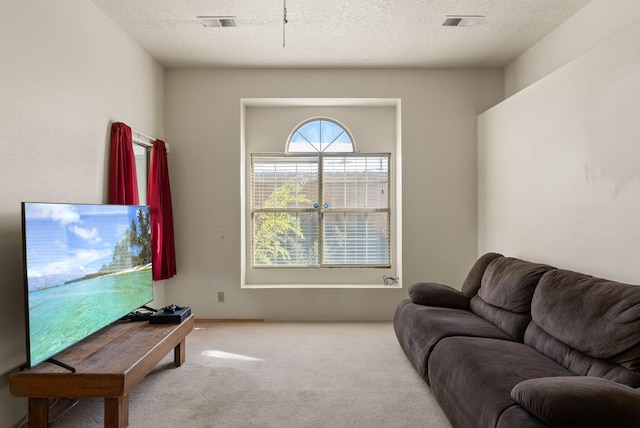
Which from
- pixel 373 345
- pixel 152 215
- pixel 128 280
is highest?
pixel 152 215

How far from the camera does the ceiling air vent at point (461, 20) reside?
3691mm

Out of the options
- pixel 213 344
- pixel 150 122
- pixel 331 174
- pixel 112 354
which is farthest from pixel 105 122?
pixel 331 174

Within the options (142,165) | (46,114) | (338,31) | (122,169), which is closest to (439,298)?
(338,31)

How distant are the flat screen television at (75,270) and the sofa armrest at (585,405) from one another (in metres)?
2.39

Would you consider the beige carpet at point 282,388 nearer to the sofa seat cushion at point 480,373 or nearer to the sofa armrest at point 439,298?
the sofa seat cushion at point 480,373

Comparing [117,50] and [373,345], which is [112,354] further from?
[117,50]

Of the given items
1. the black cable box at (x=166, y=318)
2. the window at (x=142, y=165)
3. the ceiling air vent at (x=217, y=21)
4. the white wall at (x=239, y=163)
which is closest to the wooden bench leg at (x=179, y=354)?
the black cable box at (x=166, y=318)

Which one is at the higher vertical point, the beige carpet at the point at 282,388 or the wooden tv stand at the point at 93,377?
the wooden tv stand at the point at 93,377

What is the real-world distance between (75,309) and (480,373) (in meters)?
2.32

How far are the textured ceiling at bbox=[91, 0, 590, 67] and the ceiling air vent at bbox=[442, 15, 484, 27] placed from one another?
2.2 inches

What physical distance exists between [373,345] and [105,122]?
305 centimetres

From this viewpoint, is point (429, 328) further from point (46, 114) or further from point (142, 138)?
point (142, 138)

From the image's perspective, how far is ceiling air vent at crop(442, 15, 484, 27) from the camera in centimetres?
369

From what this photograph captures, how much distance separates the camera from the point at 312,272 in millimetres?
5383
